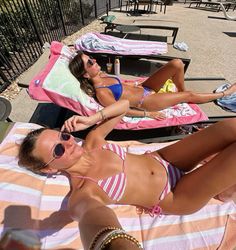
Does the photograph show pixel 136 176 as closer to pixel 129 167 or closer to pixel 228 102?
pixel 129 167

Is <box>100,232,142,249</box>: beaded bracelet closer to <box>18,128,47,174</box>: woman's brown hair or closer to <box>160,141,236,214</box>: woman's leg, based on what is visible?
<box>18,128,47,174</box>: woman's brown hair

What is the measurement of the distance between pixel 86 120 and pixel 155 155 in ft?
2.59

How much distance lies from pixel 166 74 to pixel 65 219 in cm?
257

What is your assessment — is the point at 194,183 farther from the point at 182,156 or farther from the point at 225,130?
the point at 225,130

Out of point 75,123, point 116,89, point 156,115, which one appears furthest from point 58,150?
point 156,115

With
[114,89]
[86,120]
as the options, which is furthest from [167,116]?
[86,120]

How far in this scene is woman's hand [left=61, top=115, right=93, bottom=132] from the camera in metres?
2.09

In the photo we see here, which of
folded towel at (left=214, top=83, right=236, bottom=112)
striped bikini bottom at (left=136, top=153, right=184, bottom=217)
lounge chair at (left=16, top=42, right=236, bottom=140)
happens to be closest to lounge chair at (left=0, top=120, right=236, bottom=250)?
striped bikini bottom at (left=136, top=153, right=184, bottom=217)

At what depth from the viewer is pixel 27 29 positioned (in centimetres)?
612

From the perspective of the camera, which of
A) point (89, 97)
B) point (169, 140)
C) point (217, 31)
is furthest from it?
point (217, 31)

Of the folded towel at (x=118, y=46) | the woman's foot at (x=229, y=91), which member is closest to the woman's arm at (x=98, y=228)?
the woman's foot at (x=229, y=91)

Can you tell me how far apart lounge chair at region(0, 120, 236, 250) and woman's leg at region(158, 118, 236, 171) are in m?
0.53

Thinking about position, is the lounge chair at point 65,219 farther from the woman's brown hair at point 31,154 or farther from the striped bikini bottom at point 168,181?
the woman's brown hair at point 31,154

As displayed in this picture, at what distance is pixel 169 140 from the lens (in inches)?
119
